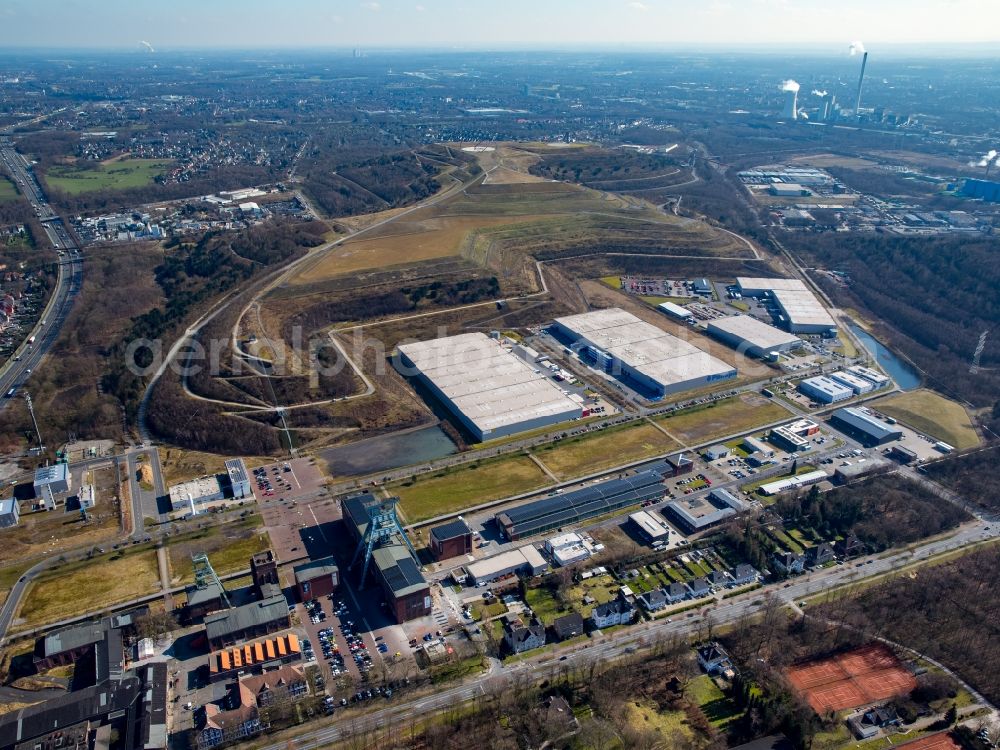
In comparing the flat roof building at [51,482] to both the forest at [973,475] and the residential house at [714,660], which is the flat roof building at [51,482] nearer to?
the residential house at [714,660]

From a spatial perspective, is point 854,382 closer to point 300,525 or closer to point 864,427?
point 864,427

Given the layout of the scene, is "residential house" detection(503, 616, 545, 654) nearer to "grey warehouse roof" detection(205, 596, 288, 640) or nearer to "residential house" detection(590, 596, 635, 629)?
"residential house" detection(590, 596, 635, 629)

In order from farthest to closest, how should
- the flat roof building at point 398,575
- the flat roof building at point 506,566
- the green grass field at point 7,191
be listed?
the green grass field at point 7,191
the flat roof building at point 506,566
the flat roof building at point 398,575

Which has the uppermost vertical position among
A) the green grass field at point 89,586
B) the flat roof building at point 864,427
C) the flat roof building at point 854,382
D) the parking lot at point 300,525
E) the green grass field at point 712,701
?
the flat roof building at point 854,382

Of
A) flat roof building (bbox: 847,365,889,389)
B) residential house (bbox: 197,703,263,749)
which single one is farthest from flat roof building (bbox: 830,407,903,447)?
residential house (bbox: 197,703,263,749)

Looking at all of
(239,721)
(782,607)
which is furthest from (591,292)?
(239,721)

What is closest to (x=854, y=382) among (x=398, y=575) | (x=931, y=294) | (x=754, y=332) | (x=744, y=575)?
(x=754, y=332)

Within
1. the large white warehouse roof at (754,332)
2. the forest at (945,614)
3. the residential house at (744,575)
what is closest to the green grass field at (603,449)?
the residential house at (744,575)
